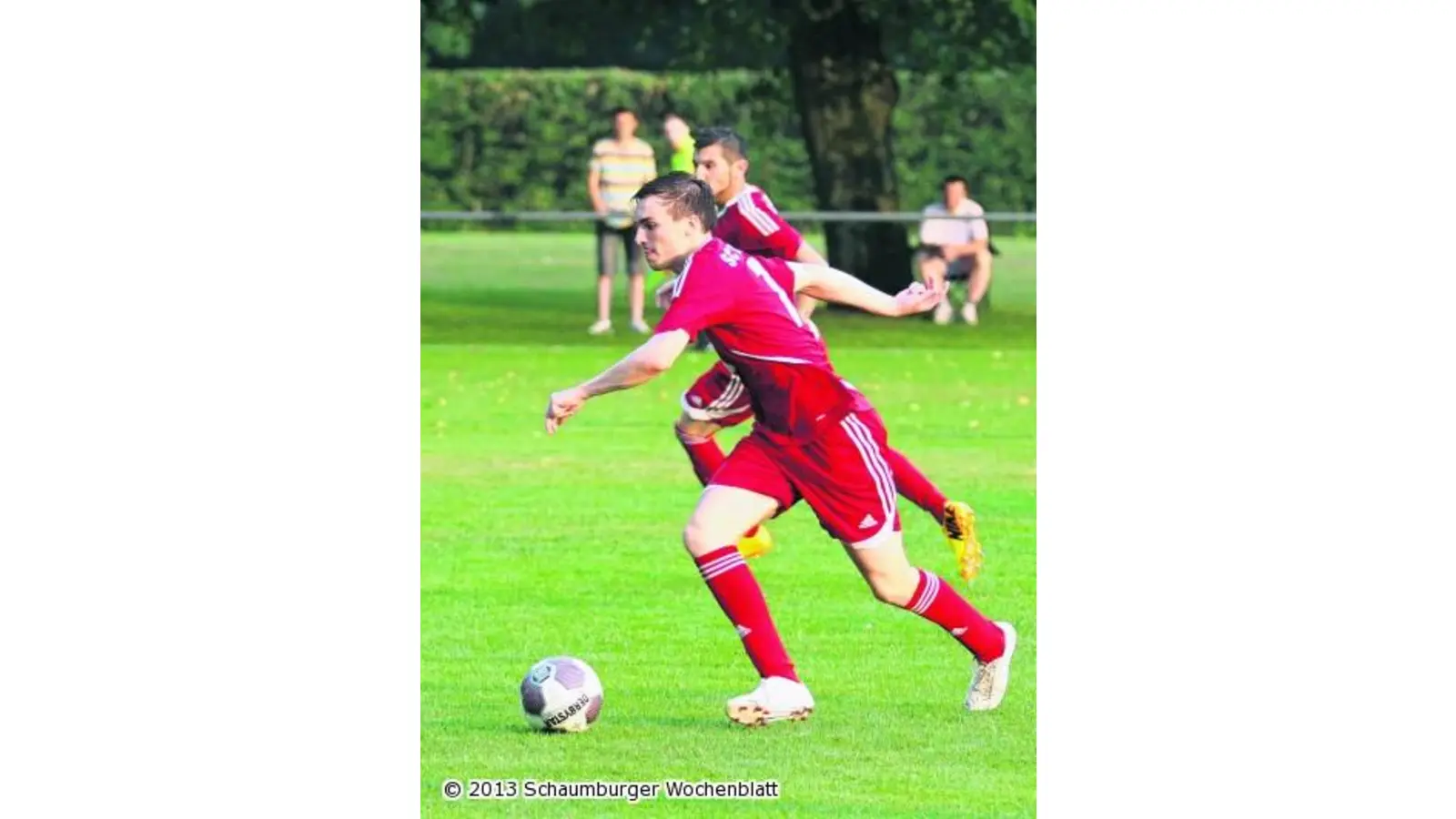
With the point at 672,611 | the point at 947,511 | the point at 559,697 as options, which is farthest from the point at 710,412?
the point at 559,697

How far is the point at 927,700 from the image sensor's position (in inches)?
377

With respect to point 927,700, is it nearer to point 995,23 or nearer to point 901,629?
point 901,629

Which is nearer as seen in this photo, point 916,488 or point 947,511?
point 947,511

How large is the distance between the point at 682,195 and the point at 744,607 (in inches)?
57.3

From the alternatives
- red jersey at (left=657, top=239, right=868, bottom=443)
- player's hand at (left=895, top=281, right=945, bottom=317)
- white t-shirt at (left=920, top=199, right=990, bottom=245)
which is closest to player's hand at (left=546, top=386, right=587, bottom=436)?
red jersey at (left=657, top=239, right=868, bottom=443)

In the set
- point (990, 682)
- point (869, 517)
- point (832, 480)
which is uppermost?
point (832, 480)

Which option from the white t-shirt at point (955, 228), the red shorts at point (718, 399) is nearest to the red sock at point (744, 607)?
the red shorts at point (718, 399)

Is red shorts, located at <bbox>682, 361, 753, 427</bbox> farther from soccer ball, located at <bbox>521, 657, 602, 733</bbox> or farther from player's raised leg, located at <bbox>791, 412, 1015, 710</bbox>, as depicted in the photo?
soccer ball, located at <bbox>521, 657, 602, 733</bbox>

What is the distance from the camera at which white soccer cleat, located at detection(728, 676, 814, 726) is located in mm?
9047

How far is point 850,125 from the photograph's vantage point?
27375 millimetres

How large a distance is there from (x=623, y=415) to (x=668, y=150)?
2206 cm

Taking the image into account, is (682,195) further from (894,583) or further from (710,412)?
(710,412)
